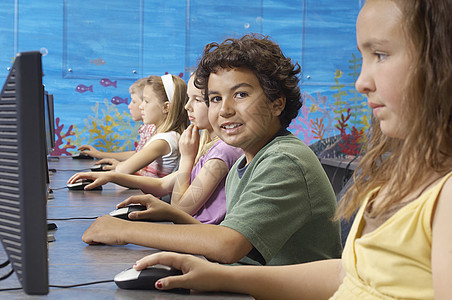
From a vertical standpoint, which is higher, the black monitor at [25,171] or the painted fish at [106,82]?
the black monitor at [25,171]

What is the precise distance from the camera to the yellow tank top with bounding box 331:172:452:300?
0.65 metres

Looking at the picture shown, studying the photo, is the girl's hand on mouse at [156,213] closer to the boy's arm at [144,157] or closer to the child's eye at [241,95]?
the child's eye at [241,95]

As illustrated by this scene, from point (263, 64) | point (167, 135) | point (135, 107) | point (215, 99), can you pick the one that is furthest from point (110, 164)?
point (263, 64)

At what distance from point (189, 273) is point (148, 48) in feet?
12.1

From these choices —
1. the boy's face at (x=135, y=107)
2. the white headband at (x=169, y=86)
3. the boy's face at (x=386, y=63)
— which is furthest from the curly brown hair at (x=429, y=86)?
the boy's face at (x=135, y=107)

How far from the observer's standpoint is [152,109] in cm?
302

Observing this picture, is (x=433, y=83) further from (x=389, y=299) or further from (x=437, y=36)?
(x=389, y=299)

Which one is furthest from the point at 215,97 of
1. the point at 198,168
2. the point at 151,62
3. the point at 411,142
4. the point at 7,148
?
the point at 151,62

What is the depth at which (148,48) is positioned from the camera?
4.35 meters

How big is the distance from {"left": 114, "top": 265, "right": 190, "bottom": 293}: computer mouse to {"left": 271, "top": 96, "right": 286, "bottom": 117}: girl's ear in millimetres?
640

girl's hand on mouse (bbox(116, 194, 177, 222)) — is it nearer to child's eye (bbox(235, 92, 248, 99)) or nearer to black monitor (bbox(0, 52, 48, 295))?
child's eye (bbox(235, 92, 248, 99))

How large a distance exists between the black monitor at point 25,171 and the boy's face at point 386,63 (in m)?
0.42

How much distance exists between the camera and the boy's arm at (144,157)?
258cm

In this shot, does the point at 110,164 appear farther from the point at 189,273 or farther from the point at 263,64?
the point at 189,273
